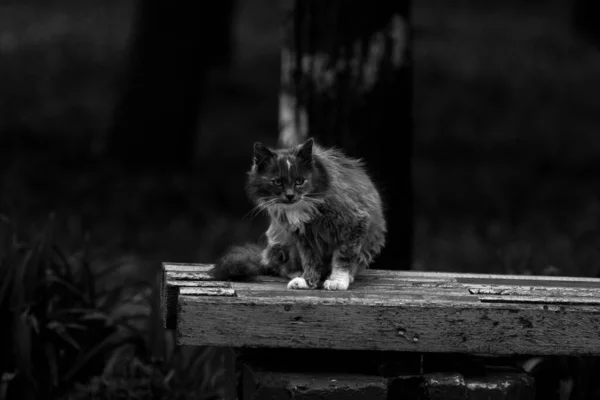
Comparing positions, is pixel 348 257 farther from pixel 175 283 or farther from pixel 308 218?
pixel 175 283

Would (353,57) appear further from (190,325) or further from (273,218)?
(190,325)

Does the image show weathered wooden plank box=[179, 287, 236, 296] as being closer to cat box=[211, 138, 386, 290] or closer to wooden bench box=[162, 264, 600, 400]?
wooden bench box=[162, 264, 600, 400]

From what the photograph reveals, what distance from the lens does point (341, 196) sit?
15.4ft

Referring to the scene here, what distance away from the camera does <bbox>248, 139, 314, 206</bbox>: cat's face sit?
4562 millimetres

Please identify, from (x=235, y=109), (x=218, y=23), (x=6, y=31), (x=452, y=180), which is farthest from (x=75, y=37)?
(x=452, y=180)

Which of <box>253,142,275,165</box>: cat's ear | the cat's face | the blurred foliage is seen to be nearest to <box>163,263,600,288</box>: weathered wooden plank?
the cat's face

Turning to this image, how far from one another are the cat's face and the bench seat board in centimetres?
45

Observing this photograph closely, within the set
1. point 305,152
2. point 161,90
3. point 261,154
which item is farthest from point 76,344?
point 161,90

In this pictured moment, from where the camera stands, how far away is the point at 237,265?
4703 millimetres

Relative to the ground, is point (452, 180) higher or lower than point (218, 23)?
lower

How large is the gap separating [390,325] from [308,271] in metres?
0.65

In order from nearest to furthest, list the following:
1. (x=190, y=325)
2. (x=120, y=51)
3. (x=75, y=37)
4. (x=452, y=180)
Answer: (x=190, y=325)
(x=452, y=180)
(x=120, y=51)
(x=75, y=37)

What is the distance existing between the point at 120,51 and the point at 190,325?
47.5 feet

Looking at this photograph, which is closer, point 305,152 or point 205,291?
point 205,291
